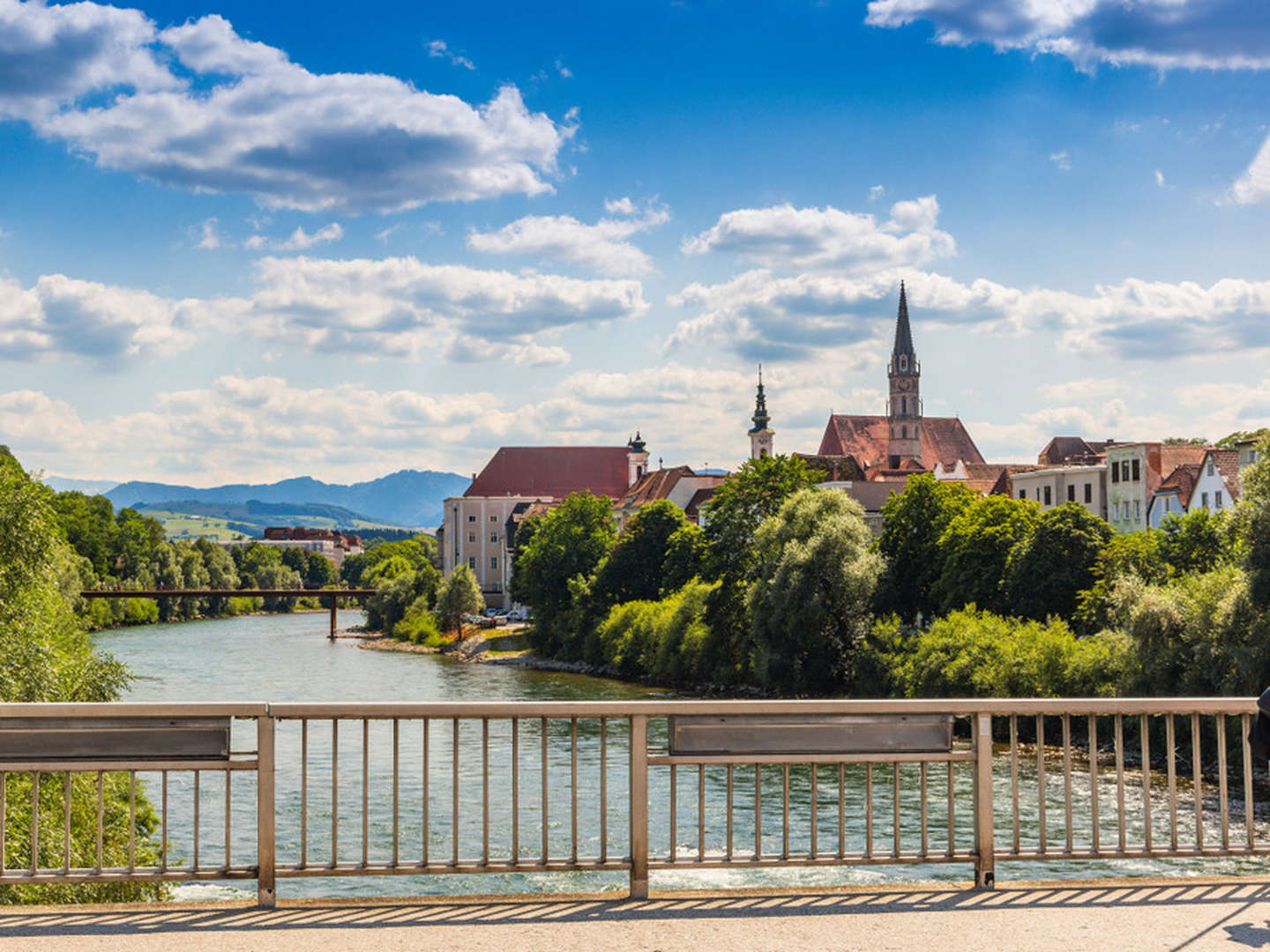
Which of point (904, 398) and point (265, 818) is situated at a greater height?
point (904, 398)

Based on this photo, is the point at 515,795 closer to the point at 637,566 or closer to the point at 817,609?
the point at 817,609

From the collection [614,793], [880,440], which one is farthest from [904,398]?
[614,793]

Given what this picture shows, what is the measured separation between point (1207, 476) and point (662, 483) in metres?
64.9

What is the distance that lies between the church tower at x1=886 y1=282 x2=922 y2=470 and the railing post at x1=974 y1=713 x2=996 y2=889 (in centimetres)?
13831

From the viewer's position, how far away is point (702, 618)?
209 ft

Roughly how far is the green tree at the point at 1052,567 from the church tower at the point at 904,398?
301ft

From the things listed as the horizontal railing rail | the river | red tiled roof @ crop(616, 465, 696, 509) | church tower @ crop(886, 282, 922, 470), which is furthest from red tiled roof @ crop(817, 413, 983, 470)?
the horizontal railing rail

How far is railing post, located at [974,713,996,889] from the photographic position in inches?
297

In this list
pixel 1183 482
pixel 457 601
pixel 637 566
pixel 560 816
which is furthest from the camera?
pixel 457 601

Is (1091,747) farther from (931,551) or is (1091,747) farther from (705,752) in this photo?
(931,551)

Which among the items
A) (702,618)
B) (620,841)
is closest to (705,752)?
(620,841)

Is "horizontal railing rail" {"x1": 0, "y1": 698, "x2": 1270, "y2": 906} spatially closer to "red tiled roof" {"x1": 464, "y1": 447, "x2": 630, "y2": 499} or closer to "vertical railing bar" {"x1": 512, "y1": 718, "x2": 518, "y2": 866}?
"vertical railing bar" {"x1": 512, "y1": 718, "x2": 518, "y2": 866}

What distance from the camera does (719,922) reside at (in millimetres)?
6859

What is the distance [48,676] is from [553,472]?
14281 cm
